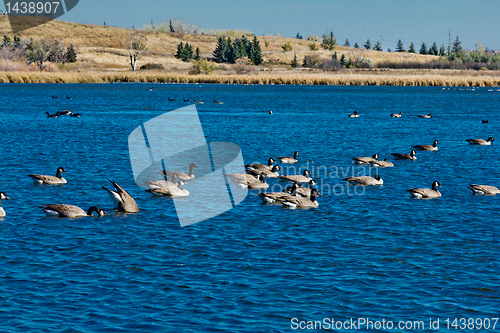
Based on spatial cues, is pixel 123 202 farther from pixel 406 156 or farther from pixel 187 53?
pixel 187 53

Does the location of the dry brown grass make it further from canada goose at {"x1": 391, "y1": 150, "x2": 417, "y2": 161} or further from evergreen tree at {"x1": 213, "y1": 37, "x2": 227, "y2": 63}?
canada goose at {"x1": 391, "y1": 150, "x2": 417, "y2": 161}

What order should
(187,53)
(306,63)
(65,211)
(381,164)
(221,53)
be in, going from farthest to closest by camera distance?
A: (306,63), (187,53), (221,53), (381,164), (65,211)

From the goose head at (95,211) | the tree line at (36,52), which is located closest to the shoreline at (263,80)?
the tree line at (36,52)

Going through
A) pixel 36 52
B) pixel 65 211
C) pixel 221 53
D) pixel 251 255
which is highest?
pixel 221 53

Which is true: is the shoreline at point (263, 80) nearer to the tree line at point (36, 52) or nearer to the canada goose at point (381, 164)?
the tree line at point (36, 52)

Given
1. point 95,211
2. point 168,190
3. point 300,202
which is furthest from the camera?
point 168,190

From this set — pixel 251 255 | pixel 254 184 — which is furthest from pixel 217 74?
pixel 251 255

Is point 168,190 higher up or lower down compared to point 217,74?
lower down

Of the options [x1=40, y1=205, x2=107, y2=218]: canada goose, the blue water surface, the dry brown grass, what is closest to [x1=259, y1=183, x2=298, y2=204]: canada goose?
the blue water surface

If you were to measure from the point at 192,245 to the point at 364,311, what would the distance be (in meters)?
6.20

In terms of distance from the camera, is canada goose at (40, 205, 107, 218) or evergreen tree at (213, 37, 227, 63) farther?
evergreen tree at (213, 37, 227, 63)

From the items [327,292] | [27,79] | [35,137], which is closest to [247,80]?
[27,79]

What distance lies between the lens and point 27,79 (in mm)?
102000

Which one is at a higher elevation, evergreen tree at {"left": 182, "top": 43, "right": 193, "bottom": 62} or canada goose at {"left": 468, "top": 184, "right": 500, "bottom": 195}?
evergreen tree at {"left": 182, "top": 43, "right": 193, "bottom": 62}
